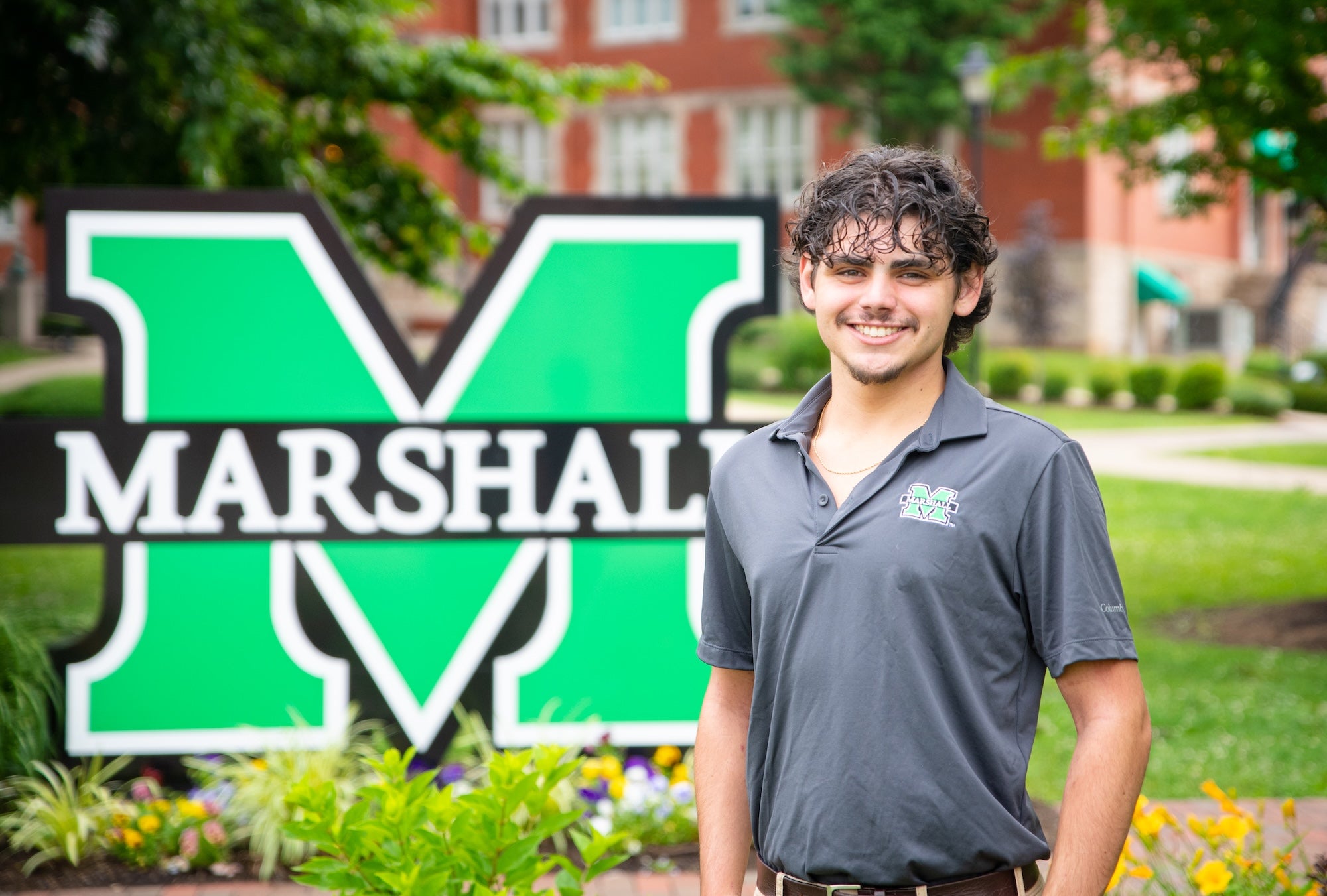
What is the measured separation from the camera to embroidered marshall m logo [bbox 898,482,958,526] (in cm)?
202

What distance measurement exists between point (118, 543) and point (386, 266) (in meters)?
6.34

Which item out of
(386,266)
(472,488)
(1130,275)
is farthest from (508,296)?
(1130,275)

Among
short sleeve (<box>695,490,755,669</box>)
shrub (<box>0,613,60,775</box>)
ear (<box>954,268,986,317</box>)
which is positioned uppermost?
ear (<box>954,268,986,317</box>)

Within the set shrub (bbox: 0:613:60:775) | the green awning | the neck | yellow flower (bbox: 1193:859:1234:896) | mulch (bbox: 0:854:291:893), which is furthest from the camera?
the green awning

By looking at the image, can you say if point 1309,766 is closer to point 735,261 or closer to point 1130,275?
point 735,261

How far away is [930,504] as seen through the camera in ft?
6.66

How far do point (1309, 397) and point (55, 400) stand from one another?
816 inches

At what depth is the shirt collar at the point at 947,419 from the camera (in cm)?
210

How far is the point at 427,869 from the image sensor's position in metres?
2.78

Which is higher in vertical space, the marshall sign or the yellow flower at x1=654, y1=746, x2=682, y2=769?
the marshall sign

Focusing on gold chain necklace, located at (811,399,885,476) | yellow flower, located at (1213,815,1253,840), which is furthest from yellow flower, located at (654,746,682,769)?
gold chain necklace, located at (811,399,885,476)

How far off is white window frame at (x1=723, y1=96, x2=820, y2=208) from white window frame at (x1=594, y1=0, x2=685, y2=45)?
2.62 metres

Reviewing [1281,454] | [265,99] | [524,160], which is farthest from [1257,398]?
[524,160]

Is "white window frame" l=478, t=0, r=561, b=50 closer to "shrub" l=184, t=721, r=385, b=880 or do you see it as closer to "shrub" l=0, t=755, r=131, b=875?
"shrub" l=184, t=721, r=385, b=880
